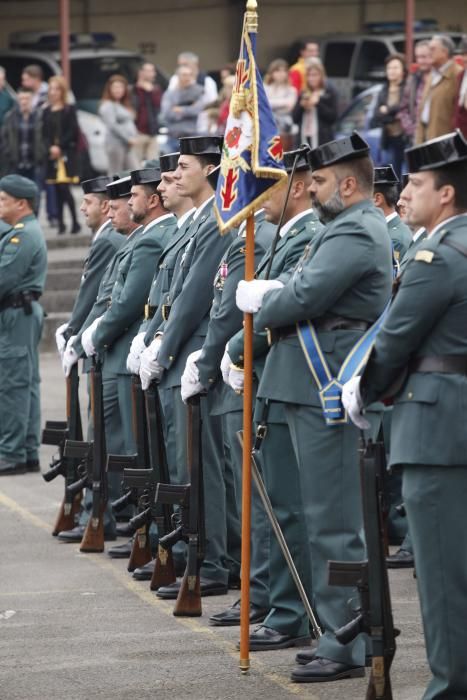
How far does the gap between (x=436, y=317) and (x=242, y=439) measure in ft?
4.96

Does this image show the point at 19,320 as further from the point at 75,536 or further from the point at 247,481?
the point at 247,481

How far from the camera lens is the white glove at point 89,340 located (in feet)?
31.9

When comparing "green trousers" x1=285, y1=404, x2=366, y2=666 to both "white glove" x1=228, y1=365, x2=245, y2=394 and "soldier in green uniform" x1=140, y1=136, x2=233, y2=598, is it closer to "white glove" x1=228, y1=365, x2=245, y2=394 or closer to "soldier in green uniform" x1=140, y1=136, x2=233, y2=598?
"white glove" x1=228, y1=365, x2=245, y2=394

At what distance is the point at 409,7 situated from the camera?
28594 millimetres

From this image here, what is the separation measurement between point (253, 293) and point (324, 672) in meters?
1.51

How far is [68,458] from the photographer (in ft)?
32.5

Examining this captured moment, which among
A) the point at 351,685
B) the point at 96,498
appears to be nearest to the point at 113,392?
the point at 96,498

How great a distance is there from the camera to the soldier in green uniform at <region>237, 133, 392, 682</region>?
259 inches

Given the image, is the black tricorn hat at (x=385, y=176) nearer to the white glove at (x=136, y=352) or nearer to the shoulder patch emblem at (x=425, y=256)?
the white glove at (x=136, y=352)

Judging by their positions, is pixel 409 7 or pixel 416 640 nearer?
pixel 416 640

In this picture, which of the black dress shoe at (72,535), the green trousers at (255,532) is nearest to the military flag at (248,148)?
the green trousers at (255,532)

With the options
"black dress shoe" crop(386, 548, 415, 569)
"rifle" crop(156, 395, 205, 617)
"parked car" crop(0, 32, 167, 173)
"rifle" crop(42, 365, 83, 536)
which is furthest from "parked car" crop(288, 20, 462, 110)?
"rifle" crop(156, 395, 205, 617)

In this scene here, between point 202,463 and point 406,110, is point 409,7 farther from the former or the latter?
point 202,463

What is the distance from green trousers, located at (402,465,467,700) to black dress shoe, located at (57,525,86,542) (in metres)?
4.43
